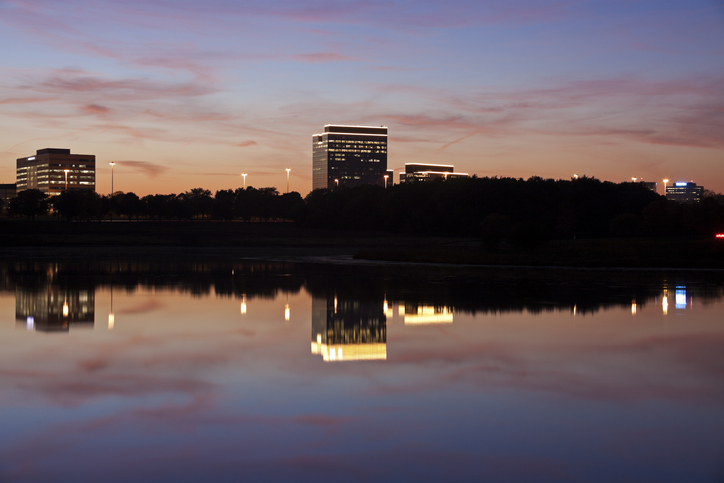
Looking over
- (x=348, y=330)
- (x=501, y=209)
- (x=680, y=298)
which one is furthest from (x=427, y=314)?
(x=501, y=209)

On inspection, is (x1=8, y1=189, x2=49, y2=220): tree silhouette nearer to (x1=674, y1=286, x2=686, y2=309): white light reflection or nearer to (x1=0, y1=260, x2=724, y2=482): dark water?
(x1=0, y1=260, x2=724, y2=482): dark water

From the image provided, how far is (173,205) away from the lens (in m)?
164

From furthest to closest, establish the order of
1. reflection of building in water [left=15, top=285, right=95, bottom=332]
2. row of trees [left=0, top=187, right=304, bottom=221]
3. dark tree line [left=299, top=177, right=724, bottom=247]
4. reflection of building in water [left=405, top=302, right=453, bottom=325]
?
1. row of trees [left=0, top=187, right=304, bottom=221]
2. dark tree line [left=299, top=177, right=724, bottom=247]
3. reflection of building in water [left=405, top=302, right=453, bottom=325]
4. reflection of building in water [left=15, top=285, right=95, bottom=332]

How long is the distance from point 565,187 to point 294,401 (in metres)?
101

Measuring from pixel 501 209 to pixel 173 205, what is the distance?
9201 cm

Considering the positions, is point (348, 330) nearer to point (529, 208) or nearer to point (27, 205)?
point (529, 208)

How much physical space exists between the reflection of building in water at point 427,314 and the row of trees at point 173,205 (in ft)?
402

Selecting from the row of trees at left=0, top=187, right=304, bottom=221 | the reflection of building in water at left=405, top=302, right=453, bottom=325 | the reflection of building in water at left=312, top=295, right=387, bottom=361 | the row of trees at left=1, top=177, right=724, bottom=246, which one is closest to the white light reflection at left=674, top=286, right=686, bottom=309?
the reflection of building in water at left=405, top=302, right=453, bottom=325

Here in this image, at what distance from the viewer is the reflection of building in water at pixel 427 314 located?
17312mm

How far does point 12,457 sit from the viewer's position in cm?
732

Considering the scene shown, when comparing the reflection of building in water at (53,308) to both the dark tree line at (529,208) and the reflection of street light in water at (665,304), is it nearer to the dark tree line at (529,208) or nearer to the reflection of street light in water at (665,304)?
the reflection of street light in water at (665,304)

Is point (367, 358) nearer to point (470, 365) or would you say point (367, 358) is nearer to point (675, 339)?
point (470, 365)

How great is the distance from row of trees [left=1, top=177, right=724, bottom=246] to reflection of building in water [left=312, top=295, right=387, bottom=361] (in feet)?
98.2

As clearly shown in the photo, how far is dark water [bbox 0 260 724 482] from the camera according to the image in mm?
7250
